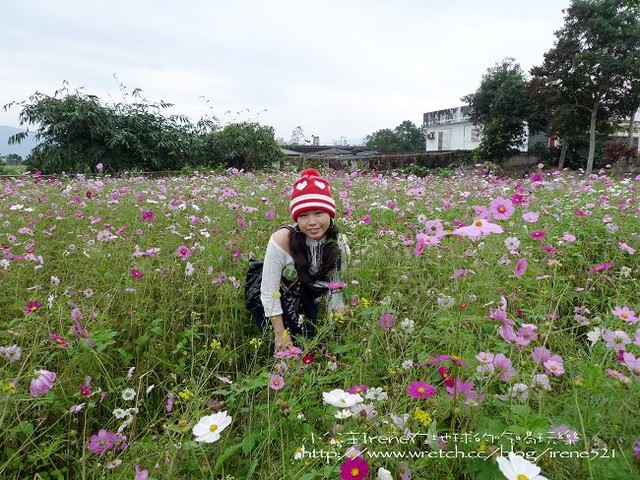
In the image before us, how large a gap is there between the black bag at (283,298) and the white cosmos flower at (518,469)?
1.39 m

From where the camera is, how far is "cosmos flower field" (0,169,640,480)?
908 millimetres

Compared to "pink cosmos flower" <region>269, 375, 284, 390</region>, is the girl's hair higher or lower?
higher

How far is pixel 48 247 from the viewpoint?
265 centimetres

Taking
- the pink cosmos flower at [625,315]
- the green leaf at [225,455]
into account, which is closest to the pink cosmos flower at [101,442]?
the green leaf at [225,455]

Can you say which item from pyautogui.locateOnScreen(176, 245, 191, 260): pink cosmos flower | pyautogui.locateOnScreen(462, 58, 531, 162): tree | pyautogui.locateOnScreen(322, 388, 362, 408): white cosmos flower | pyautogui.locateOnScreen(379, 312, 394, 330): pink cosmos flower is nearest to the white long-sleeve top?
pyautogui.locateOnScreen(176, 245, 191, 260): pink cosmos flower

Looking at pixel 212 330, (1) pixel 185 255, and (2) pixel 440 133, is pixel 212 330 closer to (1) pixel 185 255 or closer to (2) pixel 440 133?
(1) pixel 185 255

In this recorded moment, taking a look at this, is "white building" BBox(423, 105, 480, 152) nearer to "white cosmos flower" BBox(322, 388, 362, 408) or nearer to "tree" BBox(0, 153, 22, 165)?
"tree" BBox(0, 153, 22, 165)

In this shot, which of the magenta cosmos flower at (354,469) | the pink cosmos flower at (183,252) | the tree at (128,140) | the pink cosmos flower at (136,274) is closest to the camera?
the magenta cosmos flower at (354,469)

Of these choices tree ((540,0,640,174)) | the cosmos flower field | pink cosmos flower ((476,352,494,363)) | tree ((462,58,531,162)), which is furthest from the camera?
tree ((462,58,531,162))

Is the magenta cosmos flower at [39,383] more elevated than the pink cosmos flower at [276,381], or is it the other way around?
the magenta cosmos flower at [39,383]

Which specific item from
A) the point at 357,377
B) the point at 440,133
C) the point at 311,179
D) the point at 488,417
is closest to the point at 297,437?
the point at 357,377

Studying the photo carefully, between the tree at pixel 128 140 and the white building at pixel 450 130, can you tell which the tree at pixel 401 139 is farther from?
the tree at pixel 128 140

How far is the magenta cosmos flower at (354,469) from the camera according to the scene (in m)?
0.78

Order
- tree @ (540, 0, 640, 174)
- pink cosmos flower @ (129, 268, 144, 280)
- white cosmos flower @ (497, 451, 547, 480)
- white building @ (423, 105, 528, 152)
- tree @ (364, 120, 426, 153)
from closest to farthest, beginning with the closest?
1. white cosmos flower @ (497, 451, 547, 480)
2. pink cosmos flower @ (129, 268, 144, 280)
3. tree @ (540, 0, 640, 174)
4. white building @ (423, 105, 528, 152)
5. tree @ (364, 120, 426, 153)
